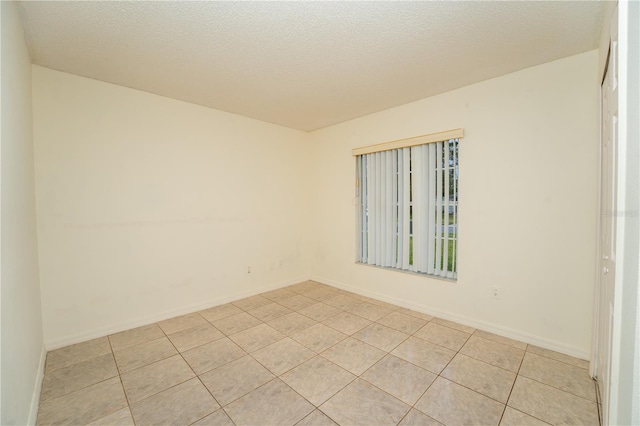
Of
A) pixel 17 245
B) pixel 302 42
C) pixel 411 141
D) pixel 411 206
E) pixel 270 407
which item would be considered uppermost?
pixel 302 42

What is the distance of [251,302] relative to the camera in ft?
11.8

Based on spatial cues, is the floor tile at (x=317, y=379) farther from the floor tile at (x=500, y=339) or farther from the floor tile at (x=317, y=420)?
the floor tile at (x=500, y=339)

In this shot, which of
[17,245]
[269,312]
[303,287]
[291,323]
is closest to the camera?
[17,245]

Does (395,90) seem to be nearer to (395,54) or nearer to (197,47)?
(395,54)

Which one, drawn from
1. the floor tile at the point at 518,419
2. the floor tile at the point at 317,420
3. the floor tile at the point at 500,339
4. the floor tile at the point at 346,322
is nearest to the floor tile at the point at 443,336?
the floor tile at the point at 500,339

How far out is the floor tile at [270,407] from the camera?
1615 millimetres

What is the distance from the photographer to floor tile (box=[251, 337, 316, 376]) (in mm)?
2162

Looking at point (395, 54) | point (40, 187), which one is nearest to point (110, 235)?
point (40, 187)

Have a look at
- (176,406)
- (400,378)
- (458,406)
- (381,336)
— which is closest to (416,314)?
(381,336)

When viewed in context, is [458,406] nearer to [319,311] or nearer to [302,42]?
[319,311]

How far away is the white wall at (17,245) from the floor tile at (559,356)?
352 cm

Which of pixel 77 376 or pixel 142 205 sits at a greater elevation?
pixel 142 205

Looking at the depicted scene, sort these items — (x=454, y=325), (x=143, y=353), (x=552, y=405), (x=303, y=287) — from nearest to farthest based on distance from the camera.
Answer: (x=552, y=405) → (x=143, y=353) → (x=454, y=325) → (x=303, y=287)

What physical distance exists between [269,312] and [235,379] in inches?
49.3
